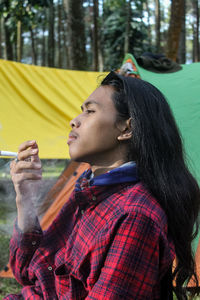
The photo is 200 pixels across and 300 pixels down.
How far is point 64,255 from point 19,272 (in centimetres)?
21

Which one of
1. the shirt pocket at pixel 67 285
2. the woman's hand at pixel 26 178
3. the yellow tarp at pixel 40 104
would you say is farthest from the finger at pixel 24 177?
the yellow tarp at pixel 40 104

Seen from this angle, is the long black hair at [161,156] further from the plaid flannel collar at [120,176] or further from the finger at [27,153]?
the finger at [27,153]

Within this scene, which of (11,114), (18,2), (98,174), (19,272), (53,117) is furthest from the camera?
(18,2)

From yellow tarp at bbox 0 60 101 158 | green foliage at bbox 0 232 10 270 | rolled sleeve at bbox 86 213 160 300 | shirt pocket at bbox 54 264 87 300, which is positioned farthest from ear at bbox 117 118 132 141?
green foliage at bbox 0 232 10 270

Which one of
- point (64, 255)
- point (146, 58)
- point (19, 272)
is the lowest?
point (19, 272)

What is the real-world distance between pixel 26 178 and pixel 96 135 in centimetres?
27

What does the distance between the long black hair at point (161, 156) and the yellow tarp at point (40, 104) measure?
1507mm

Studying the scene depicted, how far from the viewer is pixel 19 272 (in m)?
1.21

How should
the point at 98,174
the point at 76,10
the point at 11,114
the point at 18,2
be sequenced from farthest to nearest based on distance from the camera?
the point at 18,2 < the point at 76,10 < the point at 11,114 < the point at 98,174

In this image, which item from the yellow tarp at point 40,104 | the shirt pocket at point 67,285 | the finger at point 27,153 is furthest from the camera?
the yellow tarp at point 40,104

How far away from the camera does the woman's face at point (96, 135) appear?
1048 millimetres

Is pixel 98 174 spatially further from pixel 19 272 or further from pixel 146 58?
pixel 146 58

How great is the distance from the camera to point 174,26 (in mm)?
5344

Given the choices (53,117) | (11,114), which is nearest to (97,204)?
(11,114)
